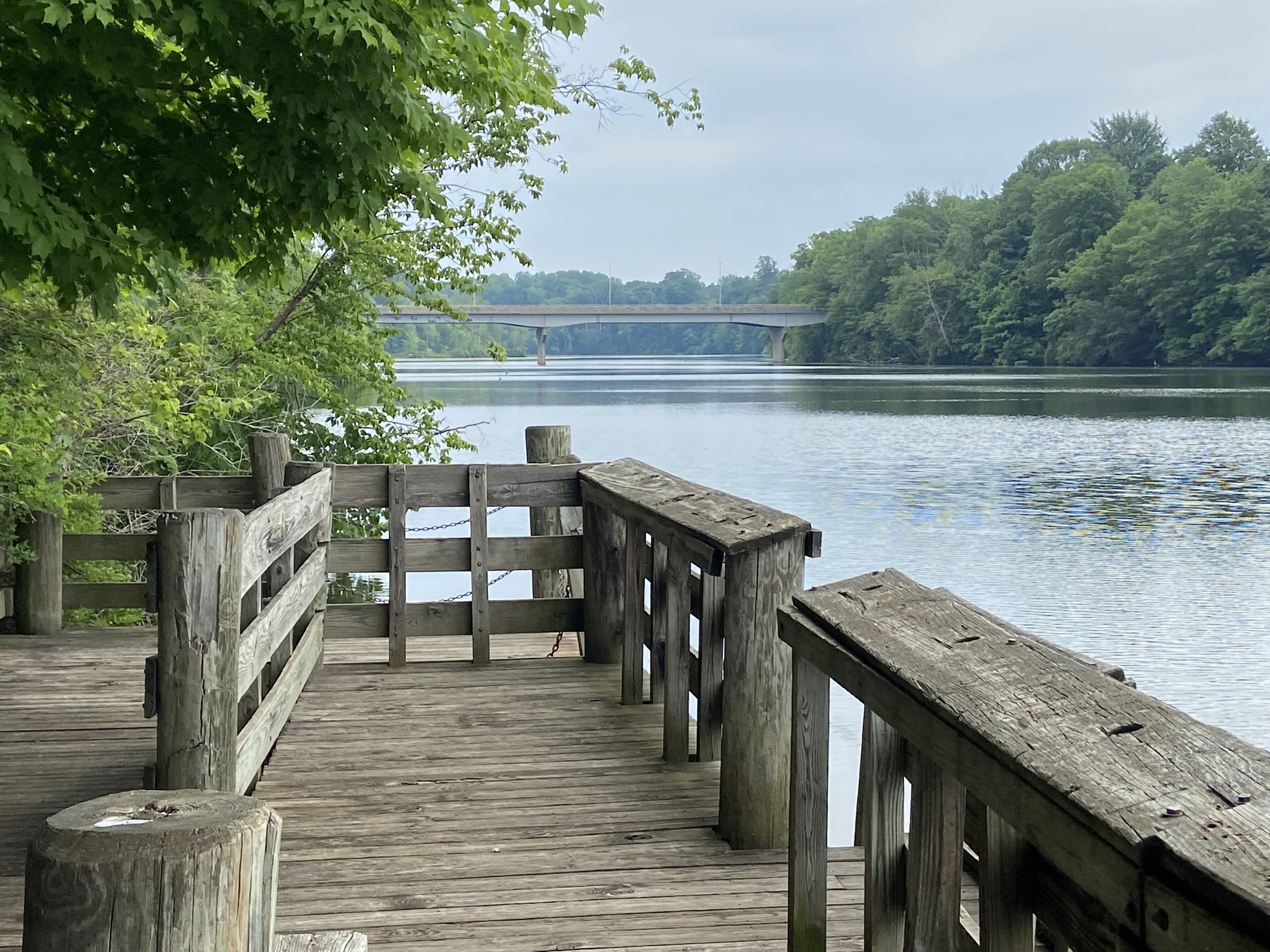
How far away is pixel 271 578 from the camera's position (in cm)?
621

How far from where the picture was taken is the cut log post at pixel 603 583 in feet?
22.6

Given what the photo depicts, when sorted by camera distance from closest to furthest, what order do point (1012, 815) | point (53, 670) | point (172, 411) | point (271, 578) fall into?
point (1012, 815), point (271, 578), point (53, 670), point (172, 411)

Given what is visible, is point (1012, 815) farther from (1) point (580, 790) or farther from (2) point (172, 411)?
(2) point (172, 411)

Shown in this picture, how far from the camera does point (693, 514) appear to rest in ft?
15.8

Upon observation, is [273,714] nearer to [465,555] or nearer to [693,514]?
[693,514]

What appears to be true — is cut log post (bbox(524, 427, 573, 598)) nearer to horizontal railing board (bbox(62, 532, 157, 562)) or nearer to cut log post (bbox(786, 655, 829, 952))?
horizontal railing board (bbox(62, 532, 157, 562))

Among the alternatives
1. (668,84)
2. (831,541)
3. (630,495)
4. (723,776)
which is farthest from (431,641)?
(831,541)

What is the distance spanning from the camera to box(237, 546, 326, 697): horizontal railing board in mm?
4316

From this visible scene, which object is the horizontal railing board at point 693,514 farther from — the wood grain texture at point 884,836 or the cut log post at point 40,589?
the cut log post at point 40,589

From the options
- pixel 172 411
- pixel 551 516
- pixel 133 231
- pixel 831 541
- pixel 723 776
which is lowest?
pixel 831 541

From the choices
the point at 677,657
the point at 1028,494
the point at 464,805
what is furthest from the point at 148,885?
the point at 1028,494

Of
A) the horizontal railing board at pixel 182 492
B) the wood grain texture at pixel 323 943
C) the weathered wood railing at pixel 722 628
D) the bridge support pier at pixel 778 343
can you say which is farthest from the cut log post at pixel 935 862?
the bridge support pier at pixel 778 343

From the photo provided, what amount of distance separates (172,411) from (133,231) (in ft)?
12.9

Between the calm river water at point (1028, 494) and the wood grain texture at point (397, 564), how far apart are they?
12.7 feet
